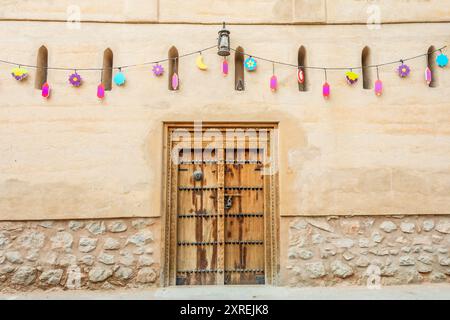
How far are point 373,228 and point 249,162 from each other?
5.81 feet

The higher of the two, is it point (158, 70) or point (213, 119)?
point (158, 70)

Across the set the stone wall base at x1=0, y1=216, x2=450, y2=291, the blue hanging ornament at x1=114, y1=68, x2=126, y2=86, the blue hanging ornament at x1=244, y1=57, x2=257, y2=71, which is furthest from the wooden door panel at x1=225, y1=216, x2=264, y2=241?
the blue hanging ornament at x1=114, y1=68, x2=126, y2=86

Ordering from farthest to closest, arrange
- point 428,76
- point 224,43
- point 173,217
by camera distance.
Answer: point 428,76
point 173,217
point 224,43

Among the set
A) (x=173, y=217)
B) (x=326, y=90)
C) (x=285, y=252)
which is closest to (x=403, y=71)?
(x=326, y=90)

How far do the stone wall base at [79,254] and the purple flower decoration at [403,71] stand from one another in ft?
12.2

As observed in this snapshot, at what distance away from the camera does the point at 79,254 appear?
14.9 ft

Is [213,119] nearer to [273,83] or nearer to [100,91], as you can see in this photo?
[273,83]

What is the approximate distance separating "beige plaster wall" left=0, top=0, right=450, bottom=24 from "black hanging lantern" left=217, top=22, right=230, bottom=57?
0.36 m

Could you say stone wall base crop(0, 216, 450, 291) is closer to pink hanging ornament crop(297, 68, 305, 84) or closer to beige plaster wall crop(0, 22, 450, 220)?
beige plaster wall crop(0, 22, 450, 220)

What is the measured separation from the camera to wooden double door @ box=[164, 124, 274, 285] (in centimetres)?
474

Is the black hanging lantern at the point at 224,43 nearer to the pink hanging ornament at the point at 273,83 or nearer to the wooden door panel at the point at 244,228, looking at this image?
the pink hanging ornament at the point at 273,83

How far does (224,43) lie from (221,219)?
222 cm

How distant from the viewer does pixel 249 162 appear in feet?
16.1

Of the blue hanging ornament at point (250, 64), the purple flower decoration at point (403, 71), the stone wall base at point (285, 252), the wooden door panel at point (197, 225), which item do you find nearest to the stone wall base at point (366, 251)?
the stone wall base at point (285, 252)
